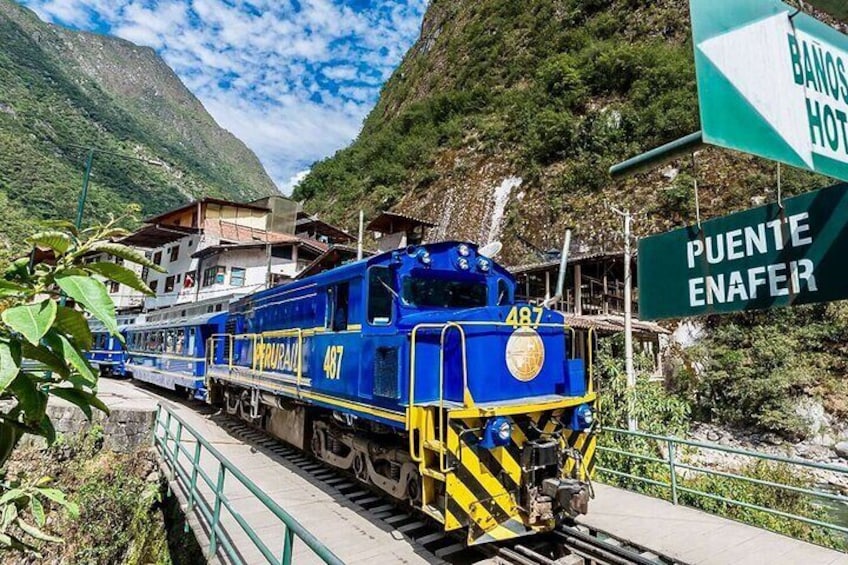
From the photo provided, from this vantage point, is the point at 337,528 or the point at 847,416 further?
the point at 847,416

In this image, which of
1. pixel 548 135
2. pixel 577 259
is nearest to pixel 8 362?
pixel 577 259

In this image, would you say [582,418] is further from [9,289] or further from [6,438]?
[9,289]

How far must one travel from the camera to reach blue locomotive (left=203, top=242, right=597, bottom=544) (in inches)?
205

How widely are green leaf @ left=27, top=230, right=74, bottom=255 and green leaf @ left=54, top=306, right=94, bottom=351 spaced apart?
0.65ft

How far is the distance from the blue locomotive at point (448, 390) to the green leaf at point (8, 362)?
3.98 metres

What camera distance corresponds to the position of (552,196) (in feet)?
103

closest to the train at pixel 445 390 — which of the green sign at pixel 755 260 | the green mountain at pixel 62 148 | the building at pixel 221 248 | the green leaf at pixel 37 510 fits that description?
the green sign at pixel 755 260

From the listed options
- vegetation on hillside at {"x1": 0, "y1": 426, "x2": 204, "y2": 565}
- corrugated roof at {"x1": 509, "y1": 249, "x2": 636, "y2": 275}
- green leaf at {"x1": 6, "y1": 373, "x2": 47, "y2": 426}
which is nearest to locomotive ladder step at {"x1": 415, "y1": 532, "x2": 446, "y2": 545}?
vegetation on hillside at {"x1": 0, "y1": 426, "x2": 204, "y2": 565}

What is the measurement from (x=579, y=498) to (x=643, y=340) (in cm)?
1800

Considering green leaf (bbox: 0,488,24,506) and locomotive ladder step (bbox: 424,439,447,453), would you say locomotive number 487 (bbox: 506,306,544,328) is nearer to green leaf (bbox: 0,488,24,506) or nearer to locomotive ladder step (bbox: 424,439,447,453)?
locomotive ladder step (bbox: 424,439,447,453)

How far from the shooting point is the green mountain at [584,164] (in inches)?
794

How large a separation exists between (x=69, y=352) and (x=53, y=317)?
7.1 inches

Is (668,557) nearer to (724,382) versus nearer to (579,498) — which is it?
(579,498)

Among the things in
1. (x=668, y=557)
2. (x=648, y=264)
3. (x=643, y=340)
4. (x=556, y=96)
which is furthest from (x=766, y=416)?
(x=556, y=96)
